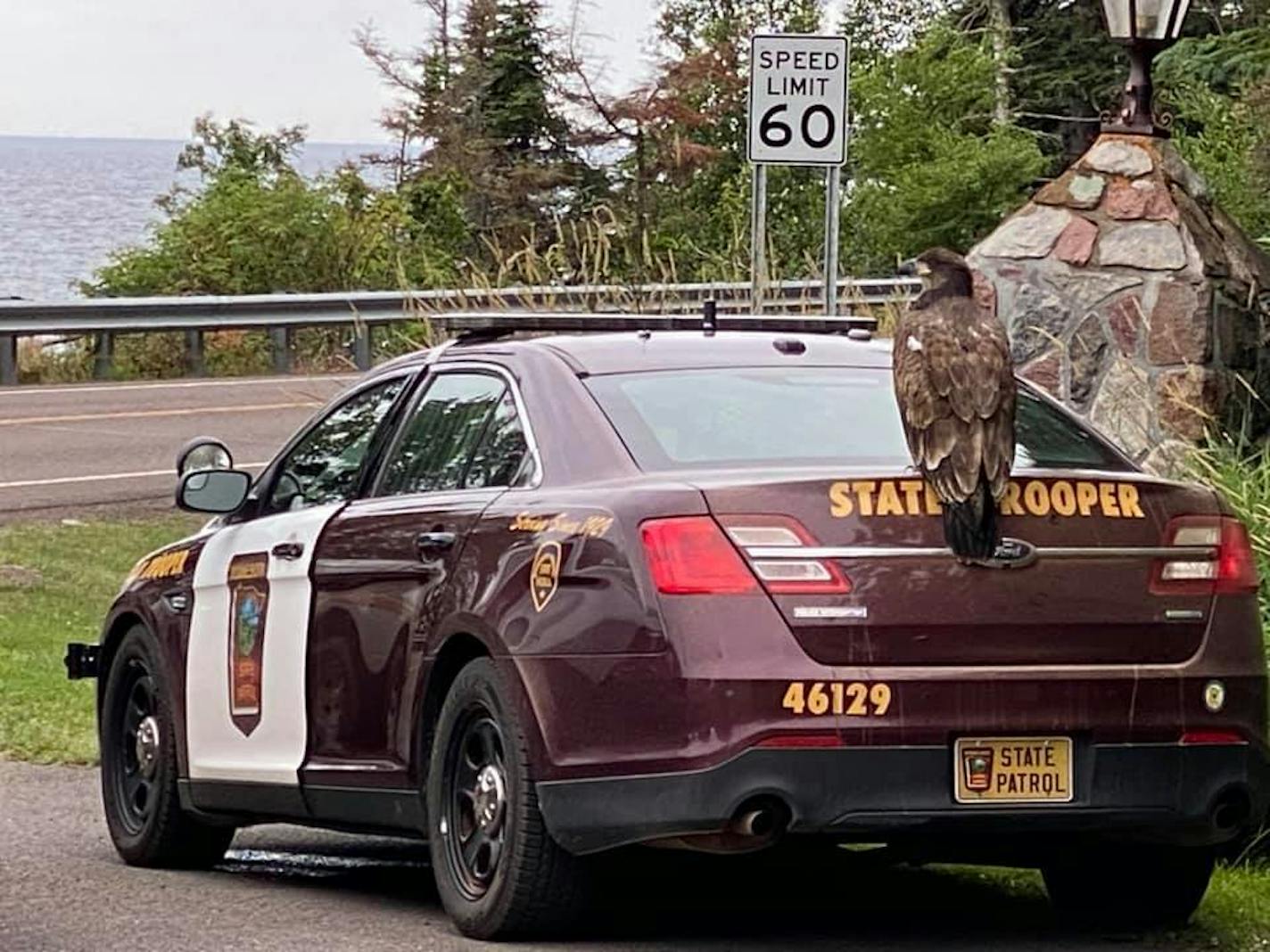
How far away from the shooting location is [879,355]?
773 centimetres

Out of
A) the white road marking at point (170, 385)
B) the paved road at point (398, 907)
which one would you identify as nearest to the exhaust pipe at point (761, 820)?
the paved road at point (398, 907)

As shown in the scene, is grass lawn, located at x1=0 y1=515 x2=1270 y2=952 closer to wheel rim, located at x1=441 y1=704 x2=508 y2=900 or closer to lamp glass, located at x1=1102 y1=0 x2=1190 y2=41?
wheel rim, located at x1=441 y1=704 x2=508 y2=900

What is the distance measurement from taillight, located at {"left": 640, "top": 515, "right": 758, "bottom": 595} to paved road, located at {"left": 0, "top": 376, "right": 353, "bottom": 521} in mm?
11958

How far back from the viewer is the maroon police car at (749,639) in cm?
647

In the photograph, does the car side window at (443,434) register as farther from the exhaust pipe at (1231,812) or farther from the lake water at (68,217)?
the lake water at (68,217)

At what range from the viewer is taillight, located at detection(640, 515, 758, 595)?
6.48m

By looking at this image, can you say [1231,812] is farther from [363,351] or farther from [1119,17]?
[363,351]

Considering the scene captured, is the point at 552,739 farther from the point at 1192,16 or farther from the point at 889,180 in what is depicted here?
the point at 1192,16

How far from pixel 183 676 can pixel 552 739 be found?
237cm

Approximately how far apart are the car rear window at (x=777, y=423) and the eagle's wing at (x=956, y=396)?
173 millimetres

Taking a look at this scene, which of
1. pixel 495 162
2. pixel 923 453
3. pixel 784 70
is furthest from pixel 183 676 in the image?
pixel 495 162

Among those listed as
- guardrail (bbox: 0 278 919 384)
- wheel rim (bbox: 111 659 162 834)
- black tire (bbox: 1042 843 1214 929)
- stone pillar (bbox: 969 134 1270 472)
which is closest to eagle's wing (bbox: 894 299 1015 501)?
black tire (bbox: 1042 843 1214 929)

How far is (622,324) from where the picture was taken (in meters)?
8.05

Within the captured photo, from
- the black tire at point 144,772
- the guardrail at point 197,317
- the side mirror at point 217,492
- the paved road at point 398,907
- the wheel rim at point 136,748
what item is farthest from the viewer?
the guardrail at point 197,317
